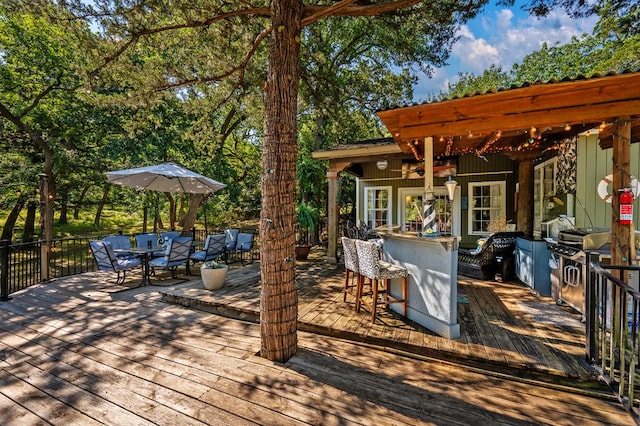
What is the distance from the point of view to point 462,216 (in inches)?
328

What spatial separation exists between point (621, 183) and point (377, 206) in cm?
674

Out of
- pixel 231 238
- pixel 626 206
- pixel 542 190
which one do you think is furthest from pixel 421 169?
pixel 231 238

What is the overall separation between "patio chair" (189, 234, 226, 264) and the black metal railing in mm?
5655

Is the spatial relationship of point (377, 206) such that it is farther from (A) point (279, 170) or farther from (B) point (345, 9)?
(A) point (279, 170)

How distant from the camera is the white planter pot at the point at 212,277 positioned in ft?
15.3

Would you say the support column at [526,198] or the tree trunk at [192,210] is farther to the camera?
the tree trunk at [192,210]

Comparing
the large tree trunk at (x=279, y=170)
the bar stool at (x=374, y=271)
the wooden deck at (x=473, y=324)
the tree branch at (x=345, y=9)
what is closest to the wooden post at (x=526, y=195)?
the wooden deck at (x=473, y=324)

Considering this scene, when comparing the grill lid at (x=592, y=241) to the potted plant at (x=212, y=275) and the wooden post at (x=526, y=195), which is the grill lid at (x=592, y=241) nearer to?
the wooden post at (x=526, y=195)

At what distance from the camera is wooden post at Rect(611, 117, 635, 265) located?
9.63 ft

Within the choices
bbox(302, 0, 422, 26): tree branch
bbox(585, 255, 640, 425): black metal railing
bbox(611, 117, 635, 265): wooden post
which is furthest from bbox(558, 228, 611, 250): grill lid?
bbox(302, 0, 422, 26): tree branch

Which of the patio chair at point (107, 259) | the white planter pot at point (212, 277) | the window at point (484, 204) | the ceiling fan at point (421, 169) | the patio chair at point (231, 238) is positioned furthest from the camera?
the ceiling fan at point (421, 169)

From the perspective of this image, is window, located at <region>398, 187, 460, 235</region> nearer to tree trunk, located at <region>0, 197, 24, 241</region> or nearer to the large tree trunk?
the large tree trunk

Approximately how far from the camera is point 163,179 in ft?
20.6

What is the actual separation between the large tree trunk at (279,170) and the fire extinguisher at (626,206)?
137 inches
